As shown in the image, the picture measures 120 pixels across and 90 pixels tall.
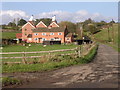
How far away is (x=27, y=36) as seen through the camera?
8200 cm

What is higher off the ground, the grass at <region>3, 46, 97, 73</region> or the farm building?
the farm building

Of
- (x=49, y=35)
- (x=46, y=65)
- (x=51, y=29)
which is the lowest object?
(x=46, y=65)

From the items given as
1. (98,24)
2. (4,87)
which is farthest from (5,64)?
(98,24)

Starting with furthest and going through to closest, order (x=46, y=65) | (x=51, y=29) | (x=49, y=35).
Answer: (x=49, y=35)
(x=51, y=29)
(x=46, y=65)

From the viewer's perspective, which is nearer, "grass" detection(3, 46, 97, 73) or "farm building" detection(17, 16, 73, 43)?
"grass" detection(3, 46, 97, 73)

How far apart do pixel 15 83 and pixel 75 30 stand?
97727mm

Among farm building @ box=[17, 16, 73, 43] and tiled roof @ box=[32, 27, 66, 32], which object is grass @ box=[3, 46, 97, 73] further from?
tiled roof @ box=[32, 27, 66, 32]

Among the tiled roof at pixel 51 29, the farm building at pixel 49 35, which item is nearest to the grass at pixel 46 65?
the farm building at pixel 49 35

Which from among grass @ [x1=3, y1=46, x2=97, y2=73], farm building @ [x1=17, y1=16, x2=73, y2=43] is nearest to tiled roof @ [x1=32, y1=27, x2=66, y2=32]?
farm building @ [x1=17, y1=16, x2=73, y2=43]

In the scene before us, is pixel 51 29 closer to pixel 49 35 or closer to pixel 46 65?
pixel 49 35

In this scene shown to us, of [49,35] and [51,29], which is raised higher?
[51,29]

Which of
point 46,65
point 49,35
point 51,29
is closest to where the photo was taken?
point 46,65

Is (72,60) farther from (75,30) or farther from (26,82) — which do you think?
(75,30)

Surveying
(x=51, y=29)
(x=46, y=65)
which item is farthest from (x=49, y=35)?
(x=46, y=65)
